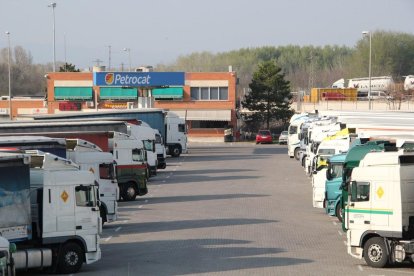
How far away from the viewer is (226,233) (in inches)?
1094

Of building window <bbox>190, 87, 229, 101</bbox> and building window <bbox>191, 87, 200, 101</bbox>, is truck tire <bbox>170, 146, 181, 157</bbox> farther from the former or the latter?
building window <bbox>191, 87, 200, 101</bbox>

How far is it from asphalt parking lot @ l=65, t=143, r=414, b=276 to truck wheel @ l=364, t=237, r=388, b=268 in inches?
10.8

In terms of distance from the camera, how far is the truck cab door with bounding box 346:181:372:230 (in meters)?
22.5

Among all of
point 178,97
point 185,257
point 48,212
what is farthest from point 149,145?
point 178,97

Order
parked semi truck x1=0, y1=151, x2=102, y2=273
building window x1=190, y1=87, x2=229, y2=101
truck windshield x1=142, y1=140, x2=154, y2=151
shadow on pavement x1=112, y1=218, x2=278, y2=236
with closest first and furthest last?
parked semi truck x1=0, y1=151, x2=102, y2=273, shadow on pavement x1=112, y1=218, x2=278, y2=236, truck windshield x1=142, y1=140, x2=154, y2=151, building window x1=190, y1=87, x2=229, y2=101

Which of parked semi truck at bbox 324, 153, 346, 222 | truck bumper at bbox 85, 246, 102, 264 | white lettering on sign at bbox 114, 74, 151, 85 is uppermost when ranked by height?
white lettering on sign at bbox 114, 74, 151, 85

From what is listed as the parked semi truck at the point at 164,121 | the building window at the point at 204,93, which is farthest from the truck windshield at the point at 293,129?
the building window at the point at 204,93

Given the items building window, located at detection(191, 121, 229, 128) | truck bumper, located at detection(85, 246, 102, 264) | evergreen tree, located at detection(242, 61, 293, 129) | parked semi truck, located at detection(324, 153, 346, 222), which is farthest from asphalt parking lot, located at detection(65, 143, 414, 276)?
evergreen tree, located at detection(242, 61, 293, 129)

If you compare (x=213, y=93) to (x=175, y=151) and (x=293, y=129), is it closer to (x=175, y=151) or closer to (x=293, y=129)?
(x=175, y=151)

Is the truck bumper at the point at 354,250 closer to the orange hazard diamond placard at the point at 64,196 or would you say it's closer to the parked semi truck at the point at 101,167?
the orange hazard diamond placard at the point at 64,196

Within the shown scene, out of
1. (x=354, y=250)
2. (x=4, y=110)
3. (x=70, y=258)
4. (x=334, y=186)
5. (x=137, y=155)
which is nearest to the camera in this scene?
(x=70, y=258)

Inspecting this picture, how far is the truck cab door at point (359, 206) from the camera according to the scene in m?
22.5

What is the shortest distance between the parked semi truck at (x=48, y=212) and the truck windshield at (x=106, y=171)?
24.4 ft

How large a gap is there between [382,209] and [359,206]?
69 centimetres
